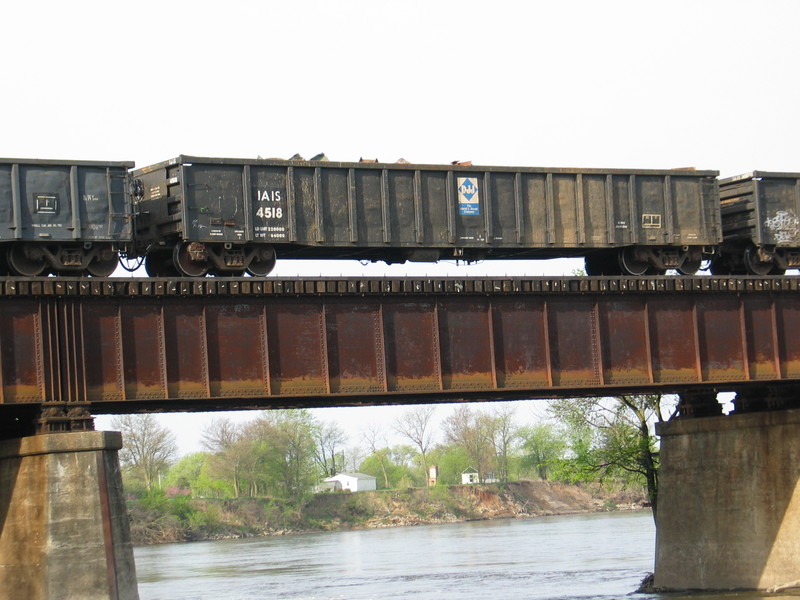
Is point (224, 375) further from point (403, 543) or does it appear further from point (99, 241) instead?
point (403, 543)

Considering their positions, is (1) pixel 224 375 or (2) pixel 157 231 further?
(2) pixel 157 231

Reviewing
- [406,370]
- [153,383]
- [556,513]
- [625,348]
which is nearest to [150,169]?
[153,383]

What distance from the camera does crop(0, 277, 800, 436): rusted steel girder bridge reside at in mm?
21062

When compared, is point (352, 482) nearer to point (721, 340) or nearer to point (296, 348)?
point (721, 340)

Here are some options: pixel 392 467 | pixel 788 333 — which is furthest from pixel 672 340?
pixel 392 467

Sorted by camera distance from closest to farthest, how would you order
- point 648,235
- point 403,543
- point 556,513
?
point 648,235 < point 403,543 < point 556,513

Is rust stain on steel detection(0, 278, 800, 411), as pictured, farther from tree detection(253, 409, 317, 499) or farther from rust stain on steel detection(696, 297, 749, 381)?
tree detection(253, 409, 317, 499)

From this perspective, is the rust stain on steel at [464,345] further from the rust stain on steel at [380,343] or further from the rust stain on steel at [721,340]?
the rust stain on steel at [721,340]

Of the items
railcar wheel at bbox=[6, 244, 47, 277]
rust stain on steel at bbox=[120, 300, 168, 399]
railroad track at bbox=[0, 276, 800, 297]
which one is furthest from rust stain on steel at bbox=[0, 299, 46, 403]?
railcar wheel at bbox=[6, 244, 47, 277]

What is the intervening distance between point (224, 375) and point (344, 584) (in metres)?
20.3

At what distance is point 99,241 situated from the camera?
23141mm

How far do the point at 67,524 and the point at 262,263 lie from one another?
7.68m

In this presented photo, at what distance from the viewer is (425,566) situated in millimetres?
48062

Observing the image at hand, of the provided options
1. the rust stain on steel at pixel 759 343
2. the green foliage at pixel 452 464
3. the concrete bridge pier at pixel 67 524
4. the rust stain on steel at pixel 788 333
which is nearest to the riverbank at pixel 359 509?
the green foliage at pixel 452 464
